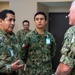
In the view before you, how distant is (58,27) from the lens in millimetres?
8172

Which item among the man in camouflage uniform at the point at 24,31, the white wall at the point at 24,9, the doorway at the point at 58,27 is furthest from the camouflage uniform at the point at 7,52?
the doorway at the point at 58,27

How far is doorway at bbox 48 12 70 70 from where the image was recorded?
26.6ft

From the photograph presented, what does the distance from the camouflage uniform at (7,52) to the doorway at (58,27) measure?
535 centimetres

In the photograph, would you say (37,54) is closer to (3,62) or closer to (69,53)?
(3,62)

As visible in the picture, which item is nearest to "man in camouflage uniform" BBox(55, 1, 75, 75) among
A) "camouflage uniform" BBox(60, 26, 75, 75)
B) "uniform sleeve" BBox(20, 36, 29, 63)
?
"camouflage uniform" BBox(60, 26, 75, 75)

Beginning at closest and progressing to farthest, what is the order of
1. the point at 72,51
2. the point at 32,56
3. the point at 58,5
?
the point at 72,51 < the point at 32,56 < the point at 58,5

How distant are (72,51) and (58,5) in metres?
6.06

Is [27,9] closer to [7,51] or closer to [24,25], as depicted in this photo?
[24,25]

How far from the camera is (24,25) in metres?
7.00

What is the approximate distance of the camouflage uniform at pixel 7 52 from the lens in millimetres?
2646

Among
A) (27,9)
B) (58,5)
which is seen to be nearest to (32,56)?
(27,9)

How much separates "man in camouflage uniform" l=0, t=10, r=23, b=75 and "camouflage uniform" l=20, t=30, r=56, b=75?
874mm

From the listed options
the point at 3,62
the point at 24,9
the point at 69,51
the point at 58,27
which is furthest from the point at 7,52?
the point at 58,27

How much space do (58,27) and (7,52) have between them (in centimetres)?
559
